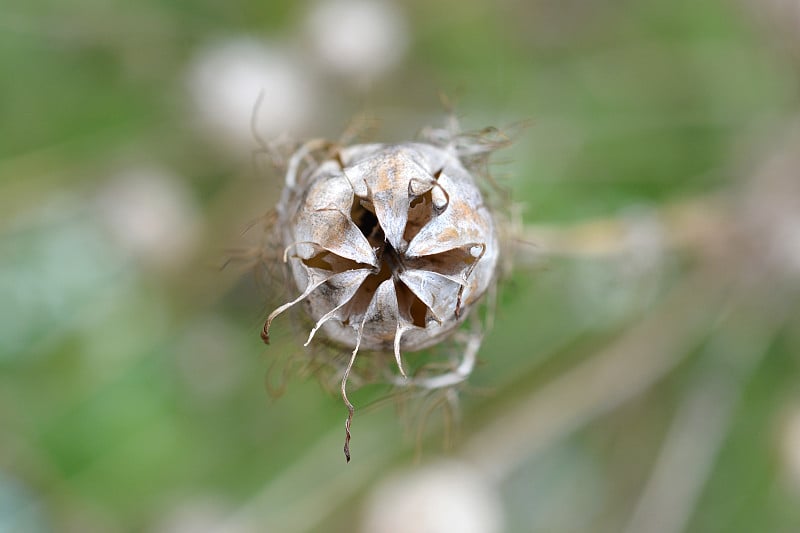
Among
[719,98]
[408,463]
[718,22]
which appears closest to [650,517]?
[408,463]

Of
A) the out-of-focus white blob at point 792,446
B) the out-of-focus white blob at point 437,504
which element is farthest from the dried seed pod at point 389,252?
the out-of-focus white blob at point 792,446

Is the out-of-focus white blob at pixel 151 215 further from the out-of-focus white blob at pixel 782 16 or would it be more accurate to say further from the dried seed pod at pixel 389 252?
the out-of-focus white blob at pixel 782 16

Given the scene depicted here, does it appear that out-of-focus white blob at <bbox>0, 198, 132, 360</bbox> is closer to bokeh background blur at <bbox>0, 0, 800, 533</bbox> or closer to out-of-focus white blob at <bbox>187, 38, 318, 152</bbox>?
bokeh background blur at <bbox>0, 0, 800, 533</bbox>

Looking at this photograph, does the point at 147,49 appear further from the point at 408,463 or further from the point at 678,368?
the point at 678,368

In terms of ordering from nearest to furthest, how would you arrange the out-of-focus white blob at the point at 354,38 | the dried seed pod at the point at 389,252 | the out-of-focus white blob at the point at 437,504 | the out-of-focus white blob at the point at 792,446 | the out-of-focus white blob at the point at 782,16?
the dried seed pod at the point at 389,252, the out-of-focus white blob at the point at 437,504, the out-of-focus white blob at the point at 792,446, the out-of-focus white blob at the point at 782,16, the out-of-focus white blob at the point at 354,38

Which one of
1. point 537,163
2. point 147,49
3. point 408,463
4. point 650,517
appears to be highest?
point 147,49
